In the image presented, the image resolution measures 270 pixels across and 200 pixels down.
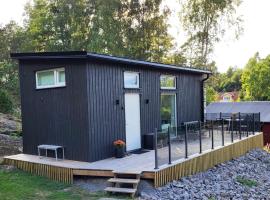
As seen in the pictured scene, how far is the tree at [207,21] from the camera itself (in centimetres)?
1970

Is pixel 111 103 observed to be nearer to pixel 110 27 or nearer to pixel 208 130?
pixel 208 130

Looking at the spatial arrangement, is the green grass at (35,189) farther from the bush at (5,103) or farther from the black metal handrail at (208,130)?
the bush at (5,103)

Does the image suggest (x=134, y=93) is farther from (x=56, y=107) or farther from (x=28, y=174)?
(x=28, y=174)

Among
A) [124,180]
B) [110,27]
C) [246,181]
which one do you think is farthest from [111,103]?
[110,27]

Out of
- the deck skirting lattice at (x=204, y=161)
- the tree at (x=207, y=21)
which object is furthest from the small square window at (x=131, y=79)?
the tree at (x=207, y=21)

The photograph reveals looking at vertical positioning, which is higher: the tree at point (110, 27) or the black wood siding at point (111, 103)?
the tree at point (110, 27)

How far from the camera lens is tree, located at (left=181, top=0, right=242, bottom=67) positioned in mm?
19703

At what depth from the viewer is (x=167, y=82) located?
11.7m

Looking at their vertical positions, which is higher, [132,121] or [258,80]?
[258,80]

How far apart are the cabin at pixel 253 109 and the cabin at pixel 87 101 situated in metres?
11.4

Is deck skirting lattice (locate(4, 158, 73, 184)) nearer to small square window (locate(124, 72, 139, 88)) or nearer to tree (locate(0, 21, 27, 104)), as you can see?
→ small square window (locate(124, 72, 139, 88))

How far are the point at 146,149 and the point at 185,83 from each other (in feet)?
11.8

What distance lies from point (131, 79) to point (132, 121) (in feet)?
3.91

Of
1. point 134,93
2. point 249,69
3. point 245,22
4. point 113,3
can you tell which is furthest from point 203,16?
point 249,69
